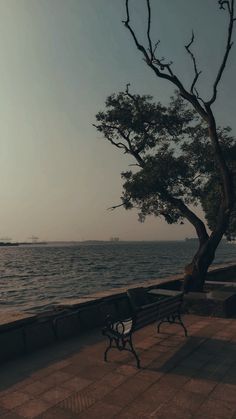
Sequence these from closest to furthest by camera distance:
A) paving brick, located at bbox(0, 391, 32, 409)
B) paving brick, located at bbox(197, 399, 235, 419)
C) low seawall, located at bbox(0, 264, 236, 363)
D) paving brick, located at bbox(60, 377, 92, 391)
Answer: paving brick, located at bbox(197, 399, 235, 419), paving brick, located at bbox(0, 391, 32, 409), paving brick, located at bbox(60, 377, 92, 391), low seawall, located at bbox(0, 264, 236, 363)

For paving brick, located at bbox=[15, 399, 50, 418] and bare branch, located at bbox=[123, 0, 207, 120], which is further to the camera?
bare branch, located at bbox=[123, 0, 207, 120]

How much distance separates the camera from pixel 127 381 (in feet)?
19.4

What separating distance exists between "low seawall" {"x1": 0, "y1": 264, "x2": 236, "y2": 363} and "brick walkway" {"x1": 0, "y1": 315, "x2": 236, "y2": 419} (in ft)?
1.08

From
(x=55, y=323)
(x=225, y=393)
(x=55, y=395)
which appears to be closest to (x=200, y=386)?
(x=225, y=393)

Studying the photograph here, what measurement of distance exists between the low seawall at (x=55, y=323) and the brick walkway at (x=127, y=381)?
33cm

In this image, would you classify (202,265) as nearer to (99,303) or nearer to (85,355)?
(99,303)

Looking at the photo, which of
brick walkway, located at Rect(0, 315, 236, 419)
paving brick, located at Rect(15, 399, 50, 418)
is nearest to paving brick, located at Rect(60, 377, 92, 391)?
brick walkway, located at Rect(0, 315, 236, 419)

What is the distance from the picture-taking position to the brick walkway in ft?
16.3

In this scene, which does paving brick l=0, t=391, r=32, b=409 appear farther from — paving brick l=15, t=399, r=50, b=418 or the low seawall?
the low seawall

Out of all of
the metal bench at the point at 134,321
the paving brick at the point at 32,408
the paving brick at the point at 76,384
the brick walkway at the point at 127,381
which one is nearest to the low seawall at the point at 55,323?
the brick walkway at the point at 127,381

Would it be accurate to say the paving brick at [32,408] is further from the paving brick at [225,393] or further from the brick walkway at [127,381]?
the paving brick at [225,393]

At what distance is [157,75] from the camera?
12.7 m

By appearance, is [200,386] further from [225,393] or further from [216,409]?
[216,409]

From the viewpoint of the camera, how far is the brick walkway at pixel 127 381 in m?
4.95
